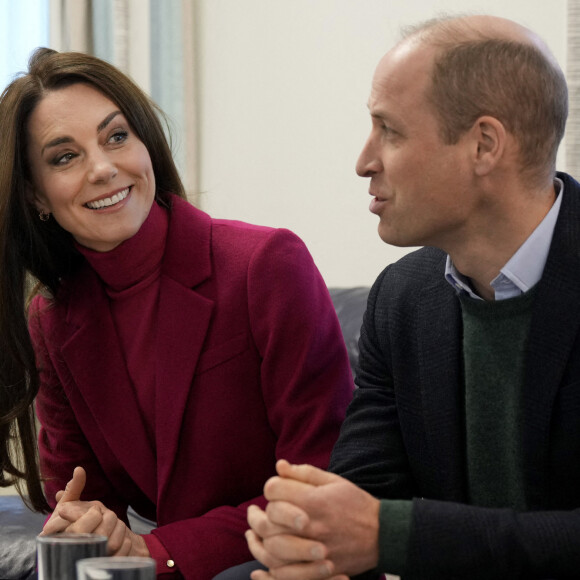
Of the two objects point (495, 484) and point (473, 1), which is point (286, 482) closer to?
point (495, 484)

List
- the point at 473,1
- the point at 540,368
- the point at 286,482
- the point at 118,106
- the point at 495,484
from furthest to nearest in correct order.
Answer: the point at 473,1 → the point at 118,106 → the point at 495,484 → the point at 540,368 → the point at 286,482

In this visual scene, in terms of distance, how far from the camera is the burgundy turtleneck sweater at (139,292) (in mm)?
2088

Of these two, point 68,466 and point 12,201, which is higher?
point 12,201

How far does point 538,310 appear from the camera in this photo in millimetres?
1562

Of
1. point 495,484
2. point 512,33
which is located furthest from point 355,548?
point 512,33

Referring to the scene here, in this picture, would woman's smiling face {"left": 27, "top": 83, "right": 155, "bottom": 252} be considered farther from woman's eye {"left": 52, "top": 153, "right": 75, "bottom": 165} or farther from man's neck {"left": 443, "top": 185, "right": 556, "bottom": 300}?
man's neck {"left": 443, "top": 185, "right": 556, "bottom": 300}

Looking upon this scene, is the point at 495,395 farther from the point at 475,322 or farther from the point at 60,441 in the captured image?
the point at 60,441

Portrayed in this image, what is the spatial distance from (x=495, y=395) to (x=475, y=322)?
0.12 metres

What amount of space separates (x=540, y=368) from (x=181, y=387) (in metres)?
0.77

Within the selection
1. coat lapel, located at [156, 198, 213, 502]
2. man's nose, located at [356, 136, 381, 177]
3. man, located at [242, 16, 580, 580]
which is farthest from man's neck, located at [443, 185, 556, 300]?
coat lapel, located at [156, 198, 213, 502]

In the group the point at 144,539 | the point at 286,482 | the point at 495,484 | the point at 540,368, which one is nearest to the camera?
the point at 286,482

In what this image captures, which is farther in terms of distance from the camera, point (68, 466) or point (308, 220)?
point (308, 220)

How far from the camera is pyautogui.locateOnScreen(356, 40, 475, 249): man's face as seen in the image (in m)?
1.61

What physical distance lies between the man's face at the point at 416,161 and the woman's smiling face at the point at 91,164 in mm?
609
